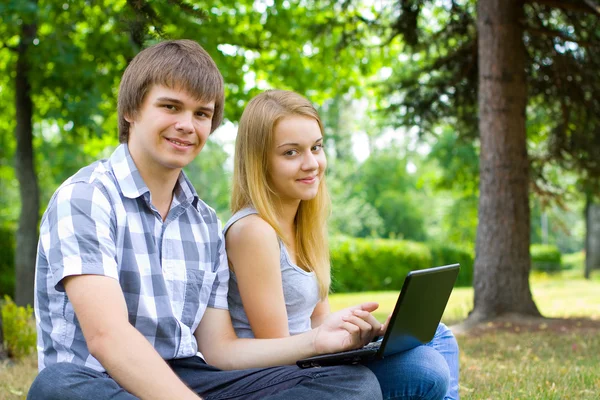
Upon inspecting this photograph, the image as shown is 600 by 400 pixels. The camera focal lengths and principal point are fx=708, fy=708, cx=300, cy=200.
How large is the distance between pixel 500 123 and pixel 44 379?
21.4 feet

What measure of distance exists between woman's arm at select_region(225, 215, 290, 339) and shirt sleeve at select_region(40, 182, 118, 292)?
609 mm

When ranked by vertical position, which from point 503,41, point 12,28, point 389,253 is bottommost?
point 389,253

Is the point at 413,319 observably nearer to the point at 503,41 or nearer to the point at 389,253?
the point at 503,41

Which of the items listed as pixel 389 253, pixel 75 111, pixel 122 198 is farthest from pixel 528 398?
pixel 389 253

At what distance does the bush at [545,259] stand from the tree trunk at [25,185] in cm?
2422

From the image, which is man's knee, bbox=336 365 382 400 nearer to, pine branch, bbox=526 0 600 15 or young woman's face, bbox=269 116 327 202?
young woman's face, bbox=269 116 327 202

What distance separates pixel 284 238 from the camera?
114 inches

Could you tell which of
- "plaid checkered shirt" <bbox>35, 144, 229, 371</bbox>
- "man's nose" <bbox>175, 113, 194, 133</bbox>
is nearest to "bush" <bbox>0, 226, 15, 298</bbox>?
"plaid checkered shirt" <bbox>35, 144, 229, 371</bbox>

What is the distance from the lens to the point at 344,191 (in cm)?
4222

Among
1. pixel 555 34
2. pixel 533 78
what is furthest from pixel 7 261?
pixel 555 34

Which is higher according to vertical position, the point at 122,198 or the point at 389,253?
the point at 122,198

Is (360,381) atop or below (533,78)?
below

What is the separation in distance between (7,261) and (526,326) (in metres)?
10.1

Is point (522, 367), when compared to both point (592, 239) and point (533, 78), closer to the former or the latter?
point (533, 78)
